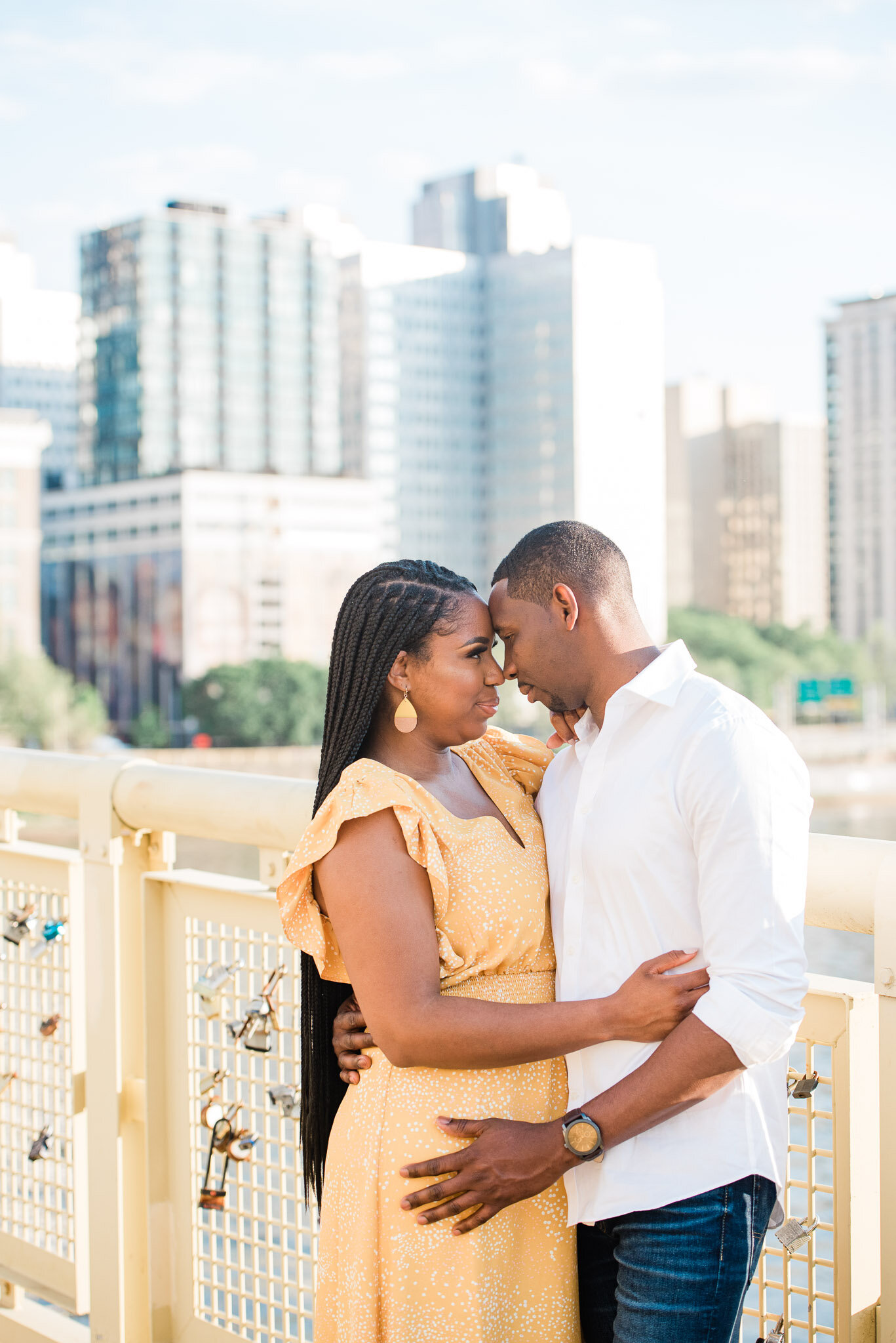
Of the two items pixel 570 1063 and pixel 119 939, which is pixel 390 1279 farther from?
pixel 119 939

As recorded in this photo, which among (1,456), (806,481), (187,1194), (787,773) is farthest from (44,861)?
(806,481)

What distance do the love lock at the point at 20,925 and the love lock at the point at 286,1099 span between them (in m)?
0.72

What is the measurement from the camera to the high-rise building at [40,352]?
3760 inches

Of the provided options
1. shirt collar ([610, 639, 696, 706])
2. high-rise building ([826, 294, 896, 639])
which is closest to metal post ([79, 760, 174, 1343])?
shirt collar ([610, 639, 696, 706])

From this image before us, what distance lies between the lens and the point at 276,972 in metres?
2.21

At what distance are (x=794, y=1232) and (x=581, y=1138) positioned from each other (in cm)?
31

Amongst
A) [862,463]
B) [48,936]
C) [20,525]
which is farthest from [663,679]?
[862,463]

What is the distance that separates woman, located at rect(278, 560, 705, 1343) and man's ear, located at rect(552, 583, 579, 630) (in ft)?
0.41

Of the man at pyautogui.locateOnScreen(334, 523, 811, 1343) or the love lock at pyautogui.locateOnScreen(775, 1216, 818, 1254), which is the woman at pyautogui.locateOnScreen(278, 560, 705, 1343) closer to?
the man at pyautogui.locateOnScreen(334, 523, 811, 1343)

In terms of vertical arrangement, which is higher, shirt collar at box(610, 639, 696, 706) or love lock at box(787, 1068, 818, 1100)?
shirt collar at box(610, 639, 696, 706)

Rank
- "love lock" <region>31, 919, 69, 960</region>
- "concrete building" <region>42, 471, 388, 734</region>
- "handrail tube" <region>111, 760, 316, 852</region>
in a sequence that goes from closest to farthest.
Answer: "handrail tube" <region>111, 760, 316, 852</region>, "love lock" <region>31, 919, 69, 960</region>, "concrete building" <region>42, 471, 388, 734</region>

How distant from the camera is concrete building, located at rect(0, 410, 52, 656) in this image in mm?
65688

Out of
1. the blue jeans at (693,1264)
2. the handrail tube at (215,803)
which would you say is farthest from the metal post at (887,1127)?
the handrail tube at (215,803)

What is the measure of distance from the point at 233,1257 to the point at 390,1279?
0.74 meters
